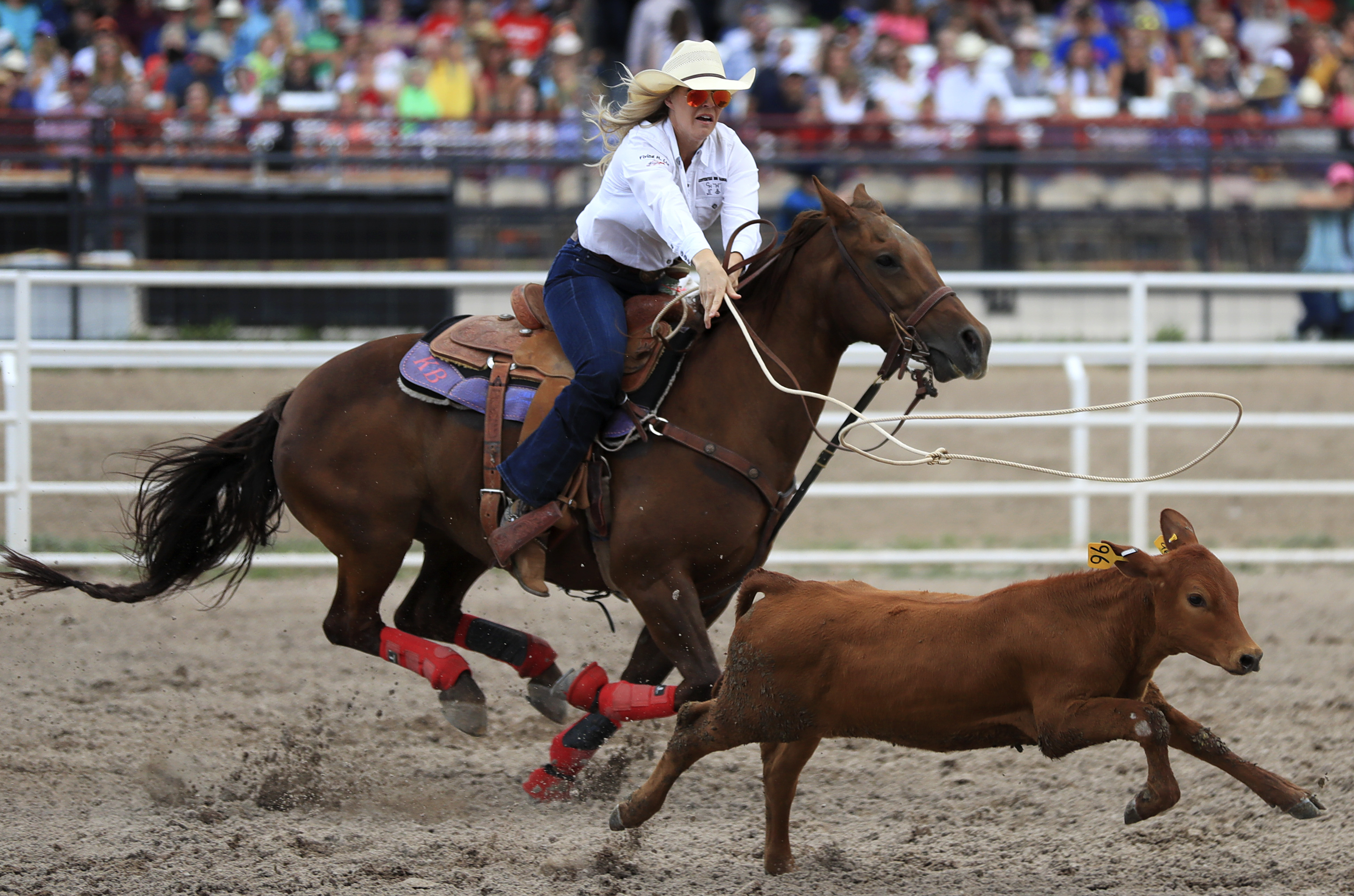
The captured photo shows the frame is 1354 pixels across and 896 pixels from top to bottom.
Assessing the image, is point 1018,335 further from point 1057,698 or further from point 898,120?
point 1057,698

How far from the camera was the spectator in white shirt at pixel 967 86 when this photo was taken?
497 inches

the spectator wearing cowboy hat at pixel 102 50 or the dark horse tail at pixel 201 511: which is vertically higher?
the spectator wearing cowboy hat at pixel 102 50

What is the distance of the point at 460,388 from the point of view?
177 inches

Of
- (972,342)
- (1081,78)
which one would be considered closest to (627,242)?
(972,342)

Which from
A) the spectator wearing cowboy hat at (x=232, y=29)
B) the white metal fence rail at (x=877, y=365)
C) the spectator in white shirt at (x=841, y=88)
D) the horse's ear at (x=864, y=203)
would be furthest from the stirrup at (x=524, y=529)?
the spectator wearing cowboy hat at (x=232, y=29)

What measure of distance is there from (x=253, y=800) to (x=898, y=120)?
7938 millimetres

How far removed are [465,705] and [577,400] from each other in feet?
3.64

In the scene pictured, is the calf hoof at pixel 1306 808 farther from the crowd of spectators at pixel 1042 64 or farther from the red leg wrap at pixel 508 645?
the crowd of spectators at pixel 1042 64

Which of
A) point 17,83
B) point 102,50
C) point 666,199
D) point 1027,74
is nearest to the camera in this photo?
point 666,199

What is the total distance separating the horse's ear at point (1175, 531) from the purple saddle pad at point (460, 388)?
153cm

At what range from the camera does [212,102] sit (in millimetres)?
11859

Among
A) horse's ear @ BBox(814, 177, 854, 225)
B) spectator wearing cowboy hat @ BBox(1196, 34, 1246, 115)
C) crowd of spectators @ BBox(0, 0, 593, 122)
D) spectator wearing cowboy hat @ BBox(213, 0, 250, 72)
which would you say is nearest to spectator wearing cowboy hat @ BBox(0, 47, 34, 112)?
crowd of spectators @ BBox(0, 0, 593, 122)

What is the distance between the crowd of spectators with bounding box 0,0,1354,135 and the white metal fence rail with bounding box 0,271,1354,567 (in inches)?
132

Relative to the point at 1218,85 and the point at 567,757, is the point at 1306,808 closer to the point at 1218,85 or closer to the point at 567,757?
the point at 567,757
